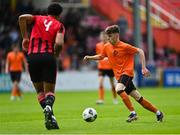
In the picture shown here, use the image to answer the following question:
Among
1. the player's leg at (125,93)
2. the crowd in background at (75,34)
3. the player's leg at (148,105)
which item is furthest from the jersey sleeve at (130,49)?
the crowd in background at (75,34)

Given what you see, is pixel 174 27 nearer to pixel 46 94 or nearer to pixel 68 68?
pixel 68 68

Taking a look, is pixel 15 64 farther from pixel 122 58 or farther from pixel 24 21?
pixel 24 21

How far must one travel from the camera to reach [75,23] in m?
41.2

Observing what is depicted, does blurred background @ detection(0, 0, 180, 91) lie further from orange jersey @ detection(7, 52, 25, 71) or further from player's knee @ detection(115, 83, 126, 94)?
player's knee @ detection(115, 83, 126, 94)

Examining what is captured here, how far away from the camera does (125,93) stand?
635 inches

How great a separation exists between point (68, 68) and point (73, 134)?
26.3 m

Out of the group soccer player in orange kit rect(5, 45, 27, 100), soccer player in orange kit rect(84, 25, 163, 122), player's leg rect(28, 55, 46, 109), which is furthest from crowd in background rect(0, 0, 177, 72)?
player's leg rect(28, 55, 46, 109)

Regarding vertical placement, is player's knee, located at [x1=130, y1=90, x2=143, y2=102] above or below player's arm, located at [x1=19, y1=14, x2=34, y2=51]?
below

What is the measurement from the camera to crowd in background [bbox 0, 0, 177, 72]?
3950 centimetres

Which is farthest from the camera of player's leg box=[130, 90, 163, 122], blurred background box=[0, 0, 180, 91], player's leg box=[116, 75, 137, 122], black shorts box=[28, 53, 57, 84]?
blurred background box=[0, 0, 180, 91]

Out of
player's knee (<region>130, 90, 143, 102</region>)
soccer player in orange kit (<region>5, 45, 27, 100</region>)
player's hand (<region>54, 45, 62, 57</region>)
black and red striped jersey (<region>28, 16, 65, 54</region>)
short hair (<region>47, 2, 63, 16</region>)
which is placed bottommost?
soccer player in orange kit (<region>5, 45, 27, 100</region>)

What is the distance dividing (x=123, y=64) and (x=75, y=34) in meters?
24.8

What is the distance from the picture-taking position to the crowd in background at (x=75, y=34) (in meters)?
39.5

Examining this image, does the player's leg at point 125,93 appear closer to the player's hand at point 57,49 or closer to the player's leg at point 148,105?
the player's leg at point 148,105
